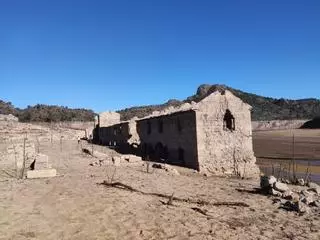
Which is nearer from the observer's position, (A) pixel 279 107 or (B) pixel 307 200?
(B) pixel 307 200

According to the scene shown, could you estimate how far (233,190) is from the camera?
15125 millimetres

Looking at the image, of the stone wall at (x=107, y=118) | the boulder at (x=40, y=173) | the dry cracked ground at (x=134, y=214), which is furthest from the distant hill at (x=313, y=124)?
the boulder at (x=40, y=173)

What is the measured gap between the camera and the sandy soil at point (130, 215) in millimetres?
8797

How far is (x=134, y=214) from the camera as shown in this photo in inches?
408

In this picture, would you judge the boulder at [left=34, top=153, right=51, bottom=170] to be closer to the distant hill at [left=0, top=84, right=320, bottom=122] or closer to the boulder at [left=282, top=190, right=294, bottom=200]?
the boulder at [left=282, top=190, right=294, bottom=200]

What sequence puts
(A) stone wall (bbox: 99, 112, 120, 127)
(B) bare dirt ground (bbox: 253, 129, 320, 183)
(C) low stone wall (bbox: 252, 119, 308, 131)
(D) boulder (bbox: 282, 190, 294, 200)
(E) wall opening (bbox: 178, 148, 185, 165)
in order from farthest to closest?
1. (C) low stone wall (bbox: 252, 119, 308, 131)
2. (A) stone wall (bbox: 99, 112, 120, 127)
3. (B) bare dirt ground (bbox: 253, 129, 320, 183)
4. (E) wall opening (bbox: 178, 148, 185, 165)
5. (D) boulder (bbox: 282, 190, 294, 200)

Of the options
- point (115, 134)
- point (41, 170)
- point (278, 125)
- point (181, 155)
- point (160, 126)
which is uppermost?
point (278, 125)

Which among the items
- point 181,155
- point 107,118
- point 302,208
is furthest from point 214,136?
point 107,118

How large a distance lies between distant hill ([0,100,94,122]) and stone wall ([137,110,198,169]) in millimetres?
47700

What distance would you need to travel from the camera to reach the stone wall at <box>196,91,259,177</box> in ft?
72.5

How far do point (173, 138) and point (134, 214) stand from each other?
14.8 metres

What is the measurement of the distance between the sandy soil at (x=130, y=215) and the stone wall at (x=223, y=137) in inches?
273

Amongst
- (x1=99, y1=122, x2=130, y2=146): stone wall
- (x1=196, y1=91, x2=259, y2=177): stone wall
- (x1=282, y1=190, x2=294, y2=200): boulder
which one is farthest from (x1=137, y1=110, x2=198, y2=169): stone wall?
(x1=282, y1=190, x2=294, y2=200): boulder

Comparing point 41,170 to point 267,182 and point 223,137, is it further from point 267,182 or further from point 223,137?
point 223,137
